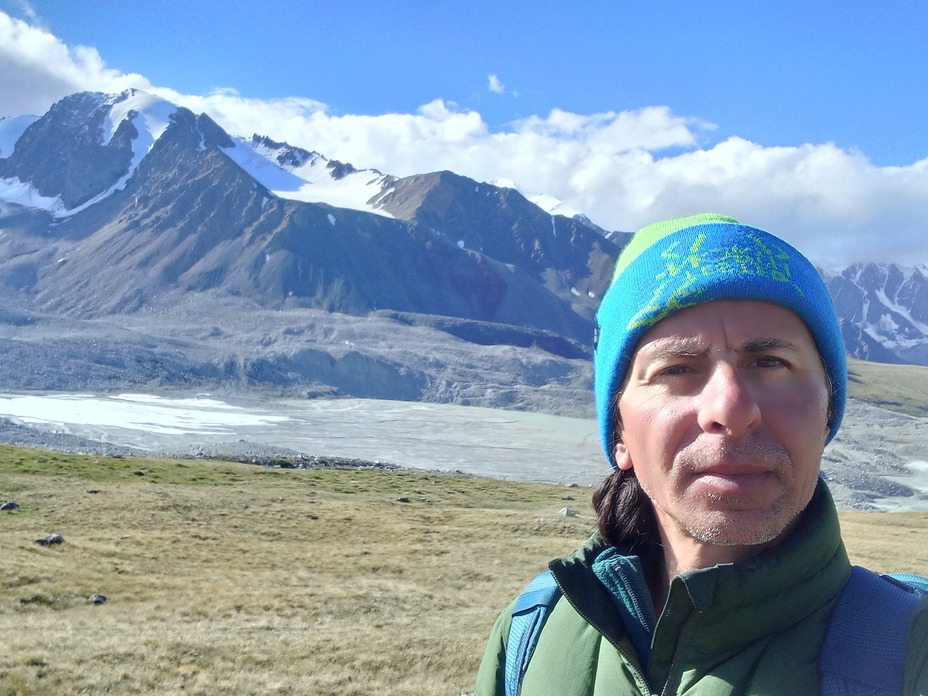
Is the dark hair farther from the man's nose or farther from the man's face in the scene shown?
the man's nose

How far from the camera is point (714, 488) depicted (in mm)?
2570

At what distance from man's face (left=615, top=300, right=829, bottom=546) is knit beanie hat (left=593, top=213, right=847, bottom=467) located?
7 centimetres

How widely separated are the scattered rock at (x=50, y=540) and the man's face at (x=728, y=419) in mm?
30144

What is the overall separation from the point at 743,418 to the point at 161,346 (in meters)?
173

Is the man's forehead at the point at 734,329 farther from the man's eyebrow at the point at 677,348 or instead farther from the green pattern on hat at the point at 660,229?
the green pattern on hat at the point at 660,229

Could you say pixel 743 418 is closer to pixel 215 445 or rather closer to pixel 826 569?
pixel 826 569

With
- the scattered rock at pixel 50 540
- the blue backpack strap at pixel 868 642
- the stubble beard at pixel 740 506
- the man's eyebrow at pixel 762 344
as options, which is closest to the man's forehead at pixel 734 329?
the man's eyebrow at pixel 762 344

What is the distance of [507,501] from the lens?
190ft

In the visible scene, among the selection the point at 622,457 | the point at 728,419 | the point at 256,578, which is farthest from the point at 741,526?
the point at 256,578

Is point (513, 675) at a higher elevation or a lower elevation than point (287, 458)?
higher

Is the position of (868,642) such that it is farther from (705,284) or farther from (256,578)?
(256,578)

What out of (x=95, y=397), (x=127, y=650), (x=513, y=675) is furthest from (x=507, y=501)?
(x=95, y=397)

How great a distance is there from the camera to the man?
2520 mm

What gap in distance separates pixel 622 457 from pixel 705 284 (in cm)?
92
